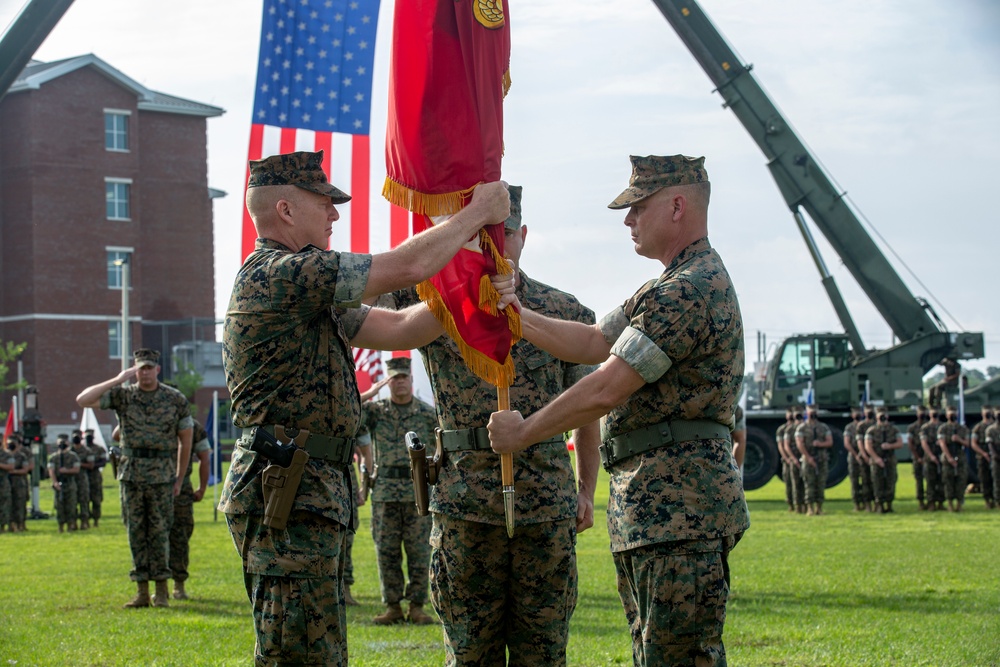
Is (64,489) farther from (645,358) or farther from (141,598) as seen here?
(645,358)

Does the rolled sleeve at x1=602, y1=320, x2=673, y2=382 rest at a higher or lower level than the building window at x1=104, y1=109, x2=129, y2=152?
lower

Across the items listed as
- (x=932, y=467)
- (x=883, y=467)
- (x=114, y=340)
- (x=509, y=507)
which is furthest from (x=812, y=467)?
(x=114, y=340)

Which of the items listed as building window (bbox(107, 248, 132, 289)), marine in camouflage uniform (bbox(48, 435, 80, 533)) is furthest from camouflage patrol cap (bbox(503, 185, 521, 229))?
building window (bbox(107, 248, 132, 289))

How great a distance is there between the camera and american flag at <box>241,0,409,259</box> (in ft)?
37.3

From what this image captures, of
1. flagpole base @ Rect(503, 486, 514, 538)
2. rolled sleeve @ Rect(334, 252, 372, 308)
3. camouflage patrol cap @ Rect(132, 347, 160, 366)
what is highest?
camouflage patrol cap @ Rect(132, 347, 160, 366)

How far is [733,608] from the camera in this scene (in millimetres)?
10148

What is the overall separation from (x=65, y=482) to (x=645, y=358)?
19529mm

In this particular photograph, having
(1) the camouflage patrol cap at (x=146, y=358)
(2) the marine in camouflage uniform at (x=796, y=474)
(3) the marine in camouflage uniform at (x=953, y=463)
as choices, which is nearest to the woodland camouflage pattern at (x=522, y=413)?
(1) the camouflage patrol cap at (x=146, y=358)

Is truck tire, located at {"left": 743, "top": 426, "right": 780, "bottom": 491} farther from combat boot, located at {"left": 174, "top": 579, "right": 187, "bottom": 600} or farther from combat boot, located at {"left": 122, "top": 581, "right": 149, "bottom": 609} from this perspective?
combat boot, located at {"left": 122, "top": 581, "right": 149, "bottom": 609}

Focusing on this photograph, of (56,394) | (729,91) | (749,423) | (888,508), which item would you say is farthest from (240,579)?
(56,394)

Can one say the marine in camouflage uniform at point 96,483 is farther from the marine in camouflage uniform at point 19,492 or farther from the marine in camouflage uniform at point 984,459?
the marine in camouflage uniform at point 984,459

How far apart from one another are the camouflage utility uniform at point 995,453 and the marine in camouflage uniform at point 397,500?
15361 millimetres

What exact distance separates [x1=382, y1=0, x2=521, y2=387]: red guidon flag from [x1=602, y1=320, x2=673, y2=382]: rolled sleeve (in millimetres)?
796

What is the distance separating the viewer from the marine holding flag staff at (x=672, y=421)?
4.32 metres
